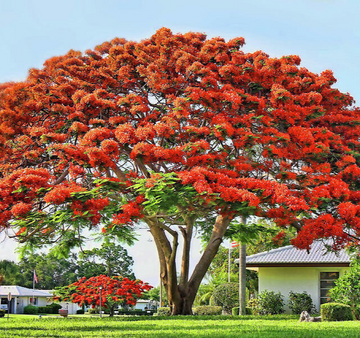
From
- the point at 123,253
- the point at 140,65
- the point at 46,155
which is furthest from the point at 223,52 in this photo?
the point at 123,253

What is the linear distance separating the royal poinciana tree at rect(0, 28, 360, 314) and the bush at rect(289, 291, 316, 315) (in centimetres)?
789

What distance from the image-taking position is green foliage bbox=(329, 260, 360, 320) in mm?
17234

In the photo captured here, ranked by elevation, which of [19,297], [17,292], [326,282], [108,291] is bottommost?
[19,297]

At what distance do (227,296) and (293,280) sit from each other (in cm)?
558

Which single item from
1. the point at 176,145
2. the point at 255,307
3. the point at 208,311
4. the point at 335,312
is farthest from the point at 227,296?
the point at 176,145

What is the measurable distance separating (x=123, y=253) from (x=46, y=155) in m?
36.9

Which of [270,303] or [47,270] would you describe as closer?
[270,303]

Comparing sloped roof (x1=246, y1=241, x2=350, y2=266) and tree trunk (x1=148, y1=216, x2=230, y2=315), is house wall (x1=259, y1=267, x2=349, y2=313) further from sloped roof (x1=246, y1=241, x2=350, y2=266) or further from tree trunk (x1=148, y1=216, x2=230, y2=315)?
tree trunk (x1=148, y1=216, x2=230, y2=315)

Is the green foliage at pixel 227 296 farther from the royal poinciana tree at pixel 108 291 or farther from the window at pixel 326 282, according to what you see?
the royal poinciana tree at pixel 108 291

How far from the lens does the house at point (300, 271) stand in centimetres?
2380

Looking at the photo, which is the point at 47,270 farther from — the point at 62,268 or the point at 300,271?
the point at 300,271

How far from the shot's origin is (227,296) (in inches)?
1147

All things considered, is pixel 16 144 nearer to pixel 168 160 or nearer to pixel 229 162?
pixel 168 160

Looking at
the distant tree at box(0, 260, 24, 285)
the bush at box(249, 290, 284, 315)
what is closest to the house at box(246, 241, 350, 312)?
the bush at box(249, 290, 284, 315)
